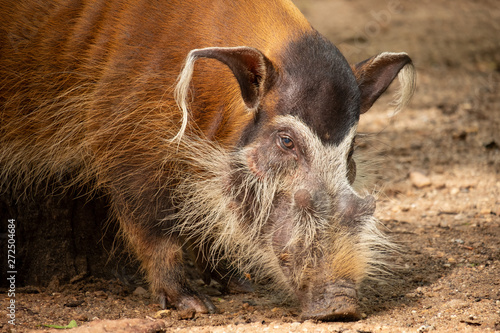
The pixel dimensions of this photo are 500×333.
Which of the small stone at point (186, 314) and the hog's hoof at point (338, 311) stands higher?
the hog's hoof at point (338, 311)

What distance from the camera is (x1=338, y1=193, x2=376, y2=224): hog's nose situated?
3309 millimetres

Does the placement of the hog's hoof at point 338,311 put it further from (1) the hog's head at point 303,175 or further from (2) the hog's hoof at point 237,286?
(2) the hog's hoof at point 237,286

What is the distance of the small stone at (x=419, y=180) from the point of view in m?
5.65

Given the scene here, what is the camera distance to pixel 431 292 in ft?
12.0

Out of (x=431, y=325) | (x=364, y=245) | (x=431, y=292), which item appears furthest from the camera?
(x=431, y=292)

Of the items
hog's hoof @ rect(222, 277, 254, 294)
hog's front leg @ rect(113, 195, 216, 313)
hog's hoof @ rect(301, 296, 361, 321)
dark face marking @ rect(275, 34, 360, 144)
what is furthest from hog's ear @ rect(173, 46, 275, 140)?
hog's hoof @ rect(222, 277, 254, 294)

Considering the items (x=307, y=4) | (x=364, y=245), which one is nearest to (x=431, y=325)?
(x=364, y=245)

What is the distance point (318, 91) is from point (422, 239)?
1795 mm

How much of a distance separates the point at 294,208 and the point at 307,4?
398 inches

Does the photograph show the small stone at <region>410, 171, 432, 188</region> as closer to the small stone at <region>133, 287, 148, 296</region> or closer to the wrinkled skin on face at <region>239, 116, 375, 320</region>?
the wrinkled skin on face at <region>239, 116, 375, 320</region>

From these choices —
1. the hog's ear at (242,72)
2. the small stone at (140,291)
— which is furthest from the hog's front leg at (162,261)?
the hog's ear at (242,72)

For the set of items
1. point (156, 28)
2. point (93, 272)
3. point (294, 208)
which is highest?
point (156, 28)

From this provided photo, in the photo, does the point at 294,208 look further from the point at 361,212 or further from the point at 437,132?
the point at 437,132

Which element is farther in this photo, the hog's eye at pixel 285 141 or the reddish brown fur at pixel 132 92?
the reddish brown fur at pixel 132 92
